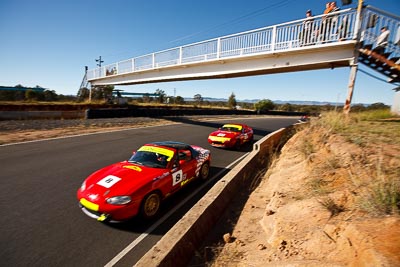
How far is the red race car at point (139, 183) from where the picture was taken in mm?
4082

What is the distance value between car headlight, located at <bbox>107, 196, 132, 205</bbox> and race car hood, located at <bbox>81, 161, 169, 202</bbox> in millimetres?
76

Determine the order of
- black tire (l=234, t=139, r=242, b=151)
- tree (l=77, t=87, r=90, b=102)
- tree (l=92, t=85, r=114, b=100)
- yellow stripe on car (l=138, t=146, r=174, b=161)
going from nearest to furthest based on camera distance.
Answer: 1. yellow stripe on car (l=138, t=146, r=174, b=161)
2. black tire (l=234, t=139, r=242, b=151)
3. tree (l=77, t=87, r=90, b=102)
4. tree (l=92, t=85, r=114, b=100)

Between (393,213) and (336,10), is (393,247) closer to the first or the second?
(393,213)

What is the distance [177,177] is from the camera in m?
5.48

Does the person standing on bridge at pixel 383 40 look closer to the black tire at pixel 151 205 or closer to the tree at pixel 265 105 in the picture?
the black tire at pixel 151 205

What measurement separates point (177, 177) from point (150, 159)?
2.66ft

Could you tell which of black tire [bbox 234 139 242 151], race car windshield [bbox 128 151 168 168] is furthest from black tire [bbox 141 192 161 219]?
black tire [bbox 234 139 242 151]

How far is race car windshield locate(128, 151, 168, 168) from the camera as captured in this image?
5.29 metres

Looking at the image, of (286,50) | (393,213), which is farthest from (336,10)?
(393,213)

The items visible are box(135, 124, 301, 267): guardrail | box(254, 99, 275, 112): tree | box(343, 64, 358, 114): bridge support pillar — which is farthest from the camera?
box(254, 99, 275, 112): tree

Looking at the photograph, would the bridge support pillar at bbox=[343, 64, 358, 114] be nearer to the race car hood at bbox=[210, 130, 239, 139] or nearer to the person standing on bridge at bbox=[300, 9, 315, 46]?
the person standing on bridge at bbox=[300, 9, 315, 46]

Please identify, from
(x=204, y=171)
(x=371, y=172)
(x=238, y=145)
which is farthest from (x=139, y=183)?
(x=238, y=145)

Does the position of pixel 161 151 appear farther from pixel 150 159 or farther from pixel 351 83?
pixel 351 83

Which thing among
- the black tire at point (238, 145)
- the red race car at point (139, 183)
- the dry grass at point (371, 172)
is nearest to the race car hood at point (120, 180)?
the red race car at point (139, 183)
